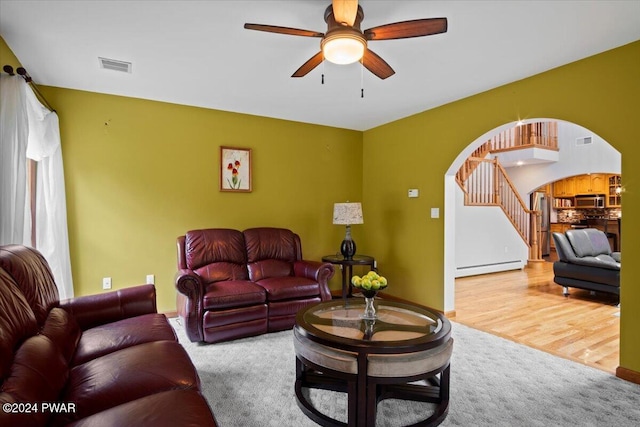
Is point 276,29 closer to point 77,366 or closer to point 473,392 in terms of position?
point 77,366

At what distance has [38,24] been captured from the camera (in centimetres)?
239

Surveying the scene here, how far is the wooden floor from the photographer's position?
3193 mm

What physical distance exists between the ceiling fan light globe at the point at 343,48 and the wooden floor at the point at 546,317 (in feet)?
10.2

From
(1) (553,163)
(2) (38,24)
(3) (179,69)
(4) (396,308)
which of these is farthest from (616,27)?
(1) (553,163)

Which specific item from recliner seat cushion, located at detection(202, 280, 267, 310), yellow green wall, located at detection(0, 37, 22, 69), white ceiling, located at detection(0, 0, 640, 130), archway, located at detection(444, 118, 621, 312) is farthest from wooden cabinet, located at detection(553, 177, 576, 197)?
yellow green wall, located at detection(0, 37, 22, 69)

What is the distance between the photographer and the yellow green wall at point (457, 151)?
8.68 feet

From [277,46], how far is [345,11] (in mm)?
956

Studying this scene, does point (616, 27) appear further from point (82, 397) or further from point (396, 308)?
point (82, 397)

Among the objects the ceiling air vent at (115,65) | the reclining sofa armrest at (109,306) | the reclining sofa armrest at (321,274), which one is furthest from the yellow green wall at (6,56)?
the reclining sofa armrest at (321,274)

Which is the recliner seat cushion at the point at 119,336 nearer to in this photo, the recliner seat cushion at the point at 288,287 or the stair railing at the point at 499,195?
the recliner seat cushion at the point at 288,287

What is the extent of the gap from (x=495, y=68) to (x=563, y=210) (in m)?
9.51

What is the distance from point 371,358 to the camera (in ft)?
6.13

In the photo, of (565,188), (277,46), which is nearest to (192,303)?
(277,46)

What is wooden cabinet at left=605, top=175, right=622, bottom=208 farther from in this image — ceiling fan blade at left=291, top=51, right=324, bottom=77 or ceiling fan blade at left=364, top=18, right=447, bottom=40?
ceiling fan blade at left=291, top=51, right=324, bottom=77
